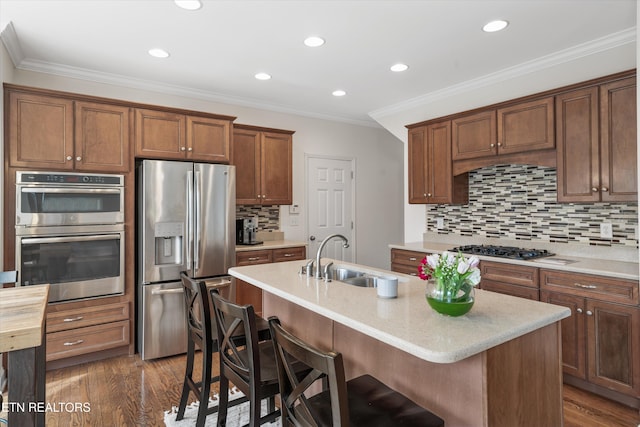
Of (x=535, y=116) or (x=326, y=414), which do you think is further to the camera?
(x=535, y=116)

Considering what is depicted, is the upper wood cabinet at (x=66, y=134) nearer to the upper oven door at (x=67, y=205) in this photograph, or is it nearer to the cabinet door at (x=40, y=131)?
the cabinet door at (x=40, y=131)

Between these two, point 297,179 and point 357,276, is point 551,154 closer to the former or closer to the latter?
point 357,276

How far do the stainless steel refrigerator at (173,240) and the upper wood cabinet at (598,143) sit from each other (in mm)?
2990

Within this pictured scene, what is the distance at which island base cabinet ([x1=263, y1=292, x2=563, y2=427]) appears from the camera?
1.33 metres

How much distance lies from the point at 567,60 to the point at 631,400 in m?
2.70

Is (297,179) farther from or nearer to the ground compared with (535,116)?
nearer to the ground

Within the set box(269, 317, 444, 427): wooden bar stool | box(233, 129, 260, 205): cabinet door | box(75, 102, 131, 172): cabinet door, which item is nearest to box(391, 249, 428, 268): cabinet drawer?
box(233, 129, 260, 205): cabinet door

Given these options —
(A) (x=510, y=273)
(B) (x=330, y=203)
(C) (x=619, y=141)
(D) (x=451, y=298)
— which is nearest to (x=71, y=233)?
(D) (x=451, y=298)

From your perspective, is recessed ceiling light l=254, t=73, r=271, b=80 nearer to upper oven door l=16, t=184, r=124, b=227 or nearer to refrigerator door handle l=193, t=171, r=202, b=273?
refrigerator door handle l=193, t=171, r=202, b=273

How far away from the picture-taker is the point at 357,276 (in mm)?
2500

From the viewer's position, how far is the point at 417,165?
4.23 metres

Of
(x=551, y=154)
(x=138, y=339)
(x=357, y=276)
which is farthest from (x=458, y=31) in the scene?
(x=138, y=339)

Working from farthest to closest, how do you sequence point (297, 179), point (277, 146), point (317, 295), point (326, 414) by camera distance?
1. point (297, 179)
2. point (277, 146)
3. point (317, 295)
4. point (326, 414)

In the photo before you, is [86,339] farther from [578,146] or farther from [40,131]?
[578,146]
